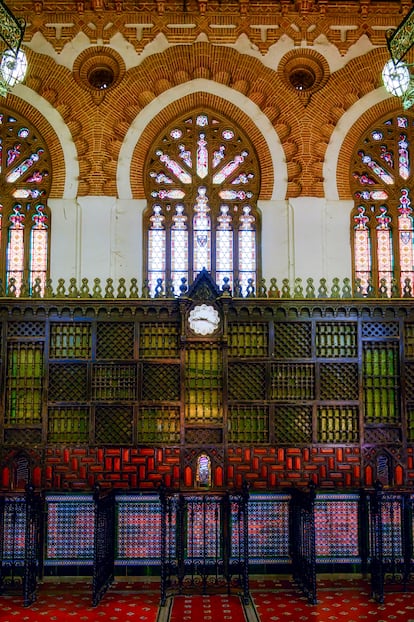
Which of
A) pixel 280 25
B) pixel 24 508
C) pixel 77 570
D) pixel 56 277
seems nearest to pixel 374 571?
→ pixel 77 570

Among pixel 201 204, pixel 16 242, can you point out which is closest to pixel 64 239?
pixel 16 242

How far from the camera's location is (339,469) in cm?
1089

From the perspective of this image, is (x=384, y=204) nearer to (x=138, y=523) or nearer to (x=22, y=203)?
(x=22, y=203)

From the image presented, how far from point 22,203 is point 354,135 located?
6.53 meters

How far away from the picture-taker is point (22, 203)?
13094 mm

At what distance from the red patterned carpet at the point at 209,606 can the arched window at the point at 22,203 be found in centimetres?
565

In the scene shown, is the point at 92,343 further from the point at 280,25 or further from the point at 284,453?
the point at 280,25

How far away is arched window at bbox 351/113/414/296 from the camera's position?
1307cm

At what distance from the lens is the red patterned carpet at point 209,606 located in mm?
8773

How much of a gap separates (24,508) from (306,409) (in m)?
4.68

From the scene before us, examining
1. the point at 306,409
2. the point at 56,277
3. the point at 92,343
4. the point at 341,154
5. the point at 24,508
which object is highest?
the point at 341,154

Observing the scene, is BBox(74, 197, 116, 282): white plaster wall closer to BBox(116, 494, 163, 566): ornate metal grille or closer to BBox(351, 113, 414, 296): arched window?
BBox(116, 494, 163, 566): ornate metal grille

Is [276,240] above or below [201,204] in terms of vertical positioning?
below

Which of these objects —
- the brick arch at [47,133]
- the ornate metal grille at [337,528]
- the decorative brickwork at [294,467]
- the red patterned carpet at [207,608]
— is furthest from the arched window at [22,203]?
the ornate metal grille at [337,528]
